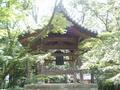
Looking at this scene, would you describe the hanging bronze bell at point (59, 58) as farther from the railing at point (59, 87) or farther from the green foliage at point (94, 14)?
the green foliage at point (94, 14)

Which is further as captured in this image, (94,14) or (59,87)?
(94,14)

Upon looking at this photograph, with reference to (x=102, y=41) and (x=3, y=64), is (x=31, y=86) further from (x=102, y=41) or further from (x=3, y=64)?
(x=3, y=64)

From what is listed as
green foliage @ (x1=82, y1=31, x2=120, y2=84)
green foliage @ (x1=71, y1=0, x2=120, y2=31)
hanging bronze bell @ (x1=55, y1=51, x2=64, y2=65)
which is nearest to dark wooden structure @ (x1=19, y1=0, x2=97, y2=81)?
hanging bronze bell @ (x1=55, y1=51, x2=64, y2=65)

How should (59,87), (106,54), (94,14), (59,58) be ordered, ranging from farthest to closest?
(94,14) → (59,58) → (59,87) → (106,54)

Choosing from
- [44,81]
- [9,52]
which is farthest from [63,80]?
[9,52]

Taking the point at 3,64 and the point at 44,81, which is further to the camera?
the point at 3,64

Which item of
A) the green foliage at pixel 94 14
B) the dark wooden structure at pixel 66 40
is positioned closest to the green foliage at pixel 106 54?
the dark wooden structure at pixel 66 40

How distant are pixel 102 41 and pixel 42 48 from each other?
286 cm

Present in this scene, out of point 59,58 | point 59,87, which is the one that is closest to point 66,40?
point 59,58

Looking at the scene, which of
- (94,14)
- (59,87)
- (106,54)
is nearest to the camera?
(106,54)

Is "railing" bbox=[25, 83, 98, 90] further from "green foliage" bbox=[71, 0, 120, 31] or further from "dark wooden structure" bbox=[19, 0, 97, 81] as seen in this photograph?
"green foliage" bbox=[71, 0, 120, 31]

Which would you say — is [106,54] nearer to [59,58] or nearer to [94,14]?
[59,58]

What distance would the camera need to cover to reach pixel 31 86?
469 inches

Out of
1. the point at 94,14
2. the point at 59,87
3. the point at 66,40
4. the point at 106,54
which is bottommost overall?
the point at 59,87
